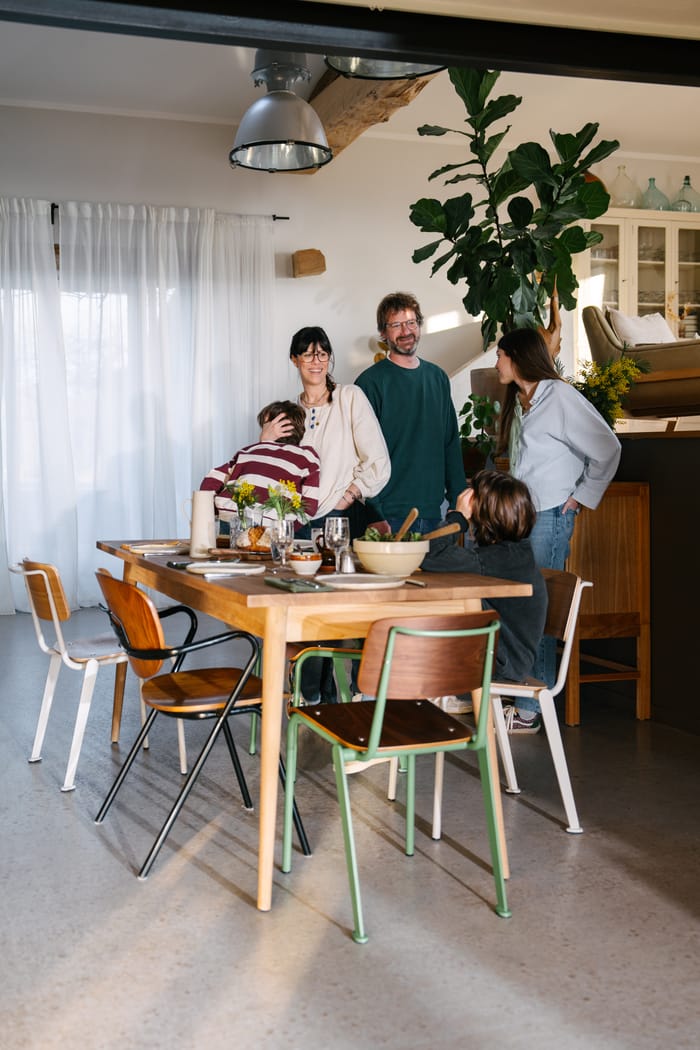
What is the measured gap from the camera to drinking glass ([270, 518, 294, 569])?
3.23 m

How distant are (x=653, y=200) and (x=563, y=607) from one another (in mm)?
6372

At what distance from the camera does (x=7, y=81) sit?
707 centimetres

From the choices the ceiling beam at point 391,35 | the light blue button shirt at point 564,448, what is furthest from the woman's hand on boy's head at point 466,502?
the ceiling beam at point 391,35

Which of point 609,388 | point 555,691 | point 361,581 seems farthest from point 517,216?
point 361,581

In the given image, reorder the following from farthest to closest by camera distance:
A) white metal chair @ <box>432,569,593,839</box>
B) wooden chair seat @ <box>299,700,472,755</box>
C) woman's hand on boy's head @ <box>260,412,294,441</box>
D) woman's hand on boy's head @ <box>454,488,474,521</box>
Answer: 1. woman's hand on boy's head @ <box>260,412,294,441</box>
2. woman's hand on boy's head @ <box>454,488,474,521</box>
3. white metal chair @ <box>432,569,593,839</box>
4. wooden chair seat @ <box>299,700,472,755</box>

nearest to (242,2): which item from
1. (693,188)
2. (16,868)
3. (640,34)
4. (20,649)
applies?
(640,34)

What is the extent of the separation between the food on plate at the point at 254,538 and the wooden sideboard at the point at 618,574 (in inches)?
57.6

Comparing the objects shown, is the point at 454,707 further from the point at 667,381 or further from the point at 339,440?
the point at 667,381

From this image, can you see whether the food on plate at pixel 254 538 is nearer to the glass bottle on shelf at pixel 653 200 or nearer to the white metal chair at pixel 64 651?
the white metal chair at pixel 64 651

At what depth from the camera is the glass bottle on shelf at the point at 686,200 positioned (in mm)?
8617

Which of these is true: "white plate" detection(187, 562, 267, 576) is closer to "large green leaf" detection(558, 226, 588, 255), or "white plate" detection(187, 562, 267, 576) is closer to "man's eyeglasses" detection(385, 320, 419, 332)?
"man's eyeglasses" detection(385, 320, 419, 332)

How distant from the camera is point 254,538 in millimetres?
3529

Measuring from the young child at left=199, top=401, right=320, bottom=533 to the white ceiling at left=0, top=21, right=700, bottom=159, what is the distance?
11.5 ft

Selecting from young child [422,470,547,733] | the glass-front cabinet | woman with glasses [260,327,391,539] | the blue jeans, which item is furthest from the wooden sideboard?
the glass-front cabinet
